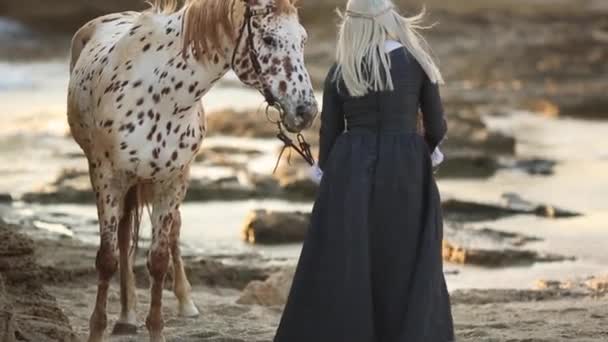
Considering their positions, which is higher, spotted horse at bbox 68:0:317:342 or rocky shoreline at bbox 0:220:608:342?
spotted horse at bbox 68:0:317:342

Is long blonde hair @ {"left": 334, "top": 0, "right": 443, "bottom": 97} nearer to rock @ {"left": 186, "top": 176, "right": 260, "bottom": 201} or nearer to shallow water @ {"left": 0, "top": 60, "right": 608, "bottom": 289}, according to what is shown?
shallow water @ {"left": 0, "top": 60, "right": 608, "bottom": 289}

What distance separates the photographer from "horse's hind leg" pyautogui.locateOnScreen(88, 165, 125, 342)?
6.88m

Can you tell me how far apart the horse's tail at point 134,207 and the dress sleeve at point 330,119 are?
3.53 feet

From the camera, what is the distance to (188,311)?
27.3 ft

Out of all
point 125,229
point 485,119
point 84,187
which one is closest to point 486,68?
point 485,119

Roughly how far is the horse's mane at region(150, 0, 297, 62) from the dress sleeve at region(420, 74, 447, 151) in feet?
2.14

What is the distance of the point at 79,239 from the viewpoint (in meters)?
10.8

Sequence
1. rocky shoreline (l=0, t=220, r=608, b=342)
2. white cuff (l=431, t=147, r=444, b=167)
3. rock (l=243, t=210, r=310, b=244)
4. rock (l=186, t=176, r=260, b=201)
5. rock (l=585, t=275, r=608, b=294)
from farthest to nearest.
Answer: rock (l=186, t=176, r=260, b=201) < rock (l=243, t=210, r=310, b=244) < rock (l=585, t=275, r=608, b=294) < rocky shoreline (l=0, t=220, r=608, b=342) < white cuff (l=431, t=147, r=444, b=167)

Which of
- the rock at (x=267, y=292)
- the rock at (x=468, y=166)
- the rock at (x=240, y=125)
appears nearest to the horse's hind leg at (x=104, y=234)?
the rock at (x=267, y=292)

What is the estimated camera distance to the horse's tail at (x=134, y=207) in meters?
7.38

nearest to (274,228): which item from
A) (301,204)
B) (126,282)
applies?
(301,204)

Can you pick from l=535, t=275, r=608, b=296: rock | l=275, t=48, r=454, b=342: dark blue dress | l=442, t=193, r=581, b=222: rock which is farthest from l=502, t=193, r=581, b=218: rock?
l=275, t=48, r=454, b=342: dark blue dress

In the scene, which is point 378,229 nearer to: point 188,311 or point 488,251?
point 188,311

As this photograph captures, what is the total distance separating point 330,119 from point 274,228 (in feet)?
15.5
